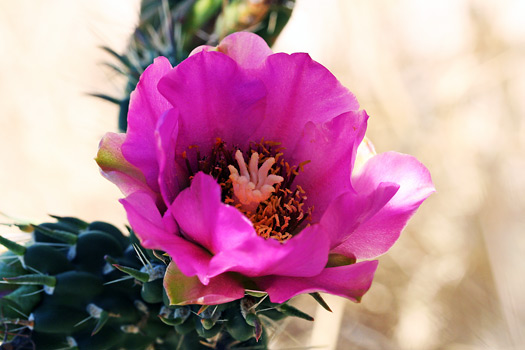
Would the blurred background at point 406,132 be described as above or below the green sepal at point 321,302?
below

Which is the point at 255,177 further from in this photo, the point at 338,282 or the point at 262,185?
the point at 338,282

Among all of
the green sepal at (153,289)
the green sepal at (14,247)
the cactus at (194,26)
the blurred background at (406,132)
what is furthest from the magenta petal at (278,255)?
the blurred background at (406,132)

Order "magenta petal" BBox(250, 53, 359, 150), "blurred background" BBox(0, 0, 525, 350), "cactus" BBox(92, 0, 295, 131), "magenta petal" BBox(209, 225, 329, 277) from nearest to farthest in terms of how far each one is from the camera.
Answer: "magenta petal" BBox(209, 225, 329, 277)
"magenta petal" BBox(250, 53, 359, 150)
"cactus" BBox(92, 0, 295, 131)
"blurred background" BBox(0, 0, 525, 350)

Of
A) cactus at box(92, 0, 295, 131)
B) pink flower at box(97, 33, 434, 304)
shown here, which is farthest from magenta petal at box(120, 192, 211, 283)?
cactus at box(92, 0, 295, 131)

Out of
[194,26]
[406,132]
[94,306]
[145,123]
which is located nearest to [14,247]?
[94,306]

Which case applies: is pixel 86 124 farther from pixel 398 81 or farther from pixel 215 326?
pixel 215 326

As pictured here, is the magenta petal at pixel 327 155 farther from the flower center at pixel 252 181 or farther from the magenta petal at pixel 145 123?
the magenta petal at pixel 145 123

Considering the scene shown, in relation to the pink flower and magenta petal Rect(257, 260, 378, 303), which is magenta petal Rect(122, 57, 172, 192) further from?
magenta petal Rect(257, 260, 378, 303)
